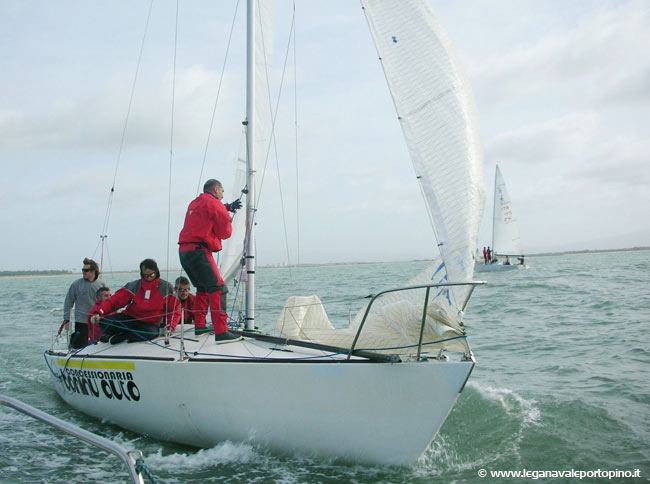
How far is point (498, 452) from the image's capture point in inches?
187

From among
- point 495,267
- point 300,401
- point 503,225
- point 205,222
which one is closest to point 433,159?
point 300,401

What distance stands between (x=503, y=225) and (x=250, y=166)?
37.2 meters

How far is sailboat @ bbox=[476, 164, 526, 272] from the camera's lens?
39500mm

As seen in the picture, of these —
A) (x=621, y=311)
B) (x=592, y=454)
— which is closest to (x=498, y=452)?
(x=592, y=454)

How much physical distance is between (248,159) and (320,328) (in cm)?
209

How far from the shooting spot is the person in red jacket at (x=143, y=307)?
19.2 feet

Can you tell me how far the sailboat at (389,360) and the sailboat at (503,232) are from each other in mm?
35986

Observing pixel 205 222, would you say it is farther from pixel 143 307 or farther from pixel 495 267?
pixel 495 267

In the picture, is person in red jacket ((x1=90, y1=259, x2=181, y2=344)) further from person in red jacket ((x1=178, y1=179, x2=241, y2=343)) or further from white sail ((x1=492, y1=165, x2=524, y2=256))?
white sail ((x1=492, y1=165, x2=524, y2=256))

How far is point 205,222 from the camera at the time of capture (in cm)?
529

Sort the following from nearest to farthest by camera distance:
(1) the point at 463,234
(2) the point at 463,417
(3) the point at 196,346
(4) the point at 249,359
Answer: (1) the point at 463,234, (4) the point at 249,359, (3) the point at 196,346, (2) the point at 463,417

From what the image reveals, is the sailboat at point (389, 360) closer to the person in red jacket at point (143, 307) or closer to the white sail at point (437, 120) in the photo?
the white sail at point (437, 120)

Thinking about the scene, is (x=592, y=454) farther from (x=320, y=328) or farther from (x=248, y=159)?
(x=248, y=159)

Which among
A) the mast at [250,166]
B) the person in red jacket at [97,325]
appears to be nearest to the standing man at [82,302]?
the person in red jacket at [97,325]
